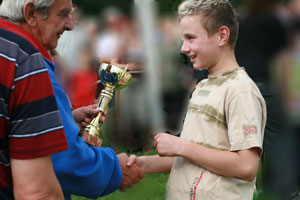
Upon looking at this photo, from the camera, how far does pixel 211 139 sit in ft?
6.43

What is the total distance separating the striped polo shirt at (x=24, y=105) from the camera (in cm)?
139

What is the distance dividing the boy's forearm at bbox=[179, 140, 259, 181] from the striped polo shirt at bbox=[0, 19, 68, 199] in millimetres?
687

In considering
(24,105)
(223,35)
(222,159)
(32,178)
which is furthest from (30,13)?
(222,159)

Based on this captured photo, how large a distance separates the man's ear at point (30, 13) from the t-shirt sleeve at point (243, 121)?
879 mm

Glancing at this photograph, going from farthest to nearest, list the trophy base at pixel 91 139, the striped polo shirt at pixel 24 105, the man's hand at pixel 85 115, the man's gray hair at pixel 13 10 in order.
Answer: the man's hand at pixel 85 115 < the trophy base at pixel 91 139 < the man's gray hair at pixel 13 10 < the striped polo shirt at pixel 24 105

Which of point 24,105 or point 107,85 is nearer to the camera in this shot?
point 24,105

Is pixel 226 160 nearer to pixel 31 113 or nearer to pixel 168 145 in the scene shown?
pixel 168 145

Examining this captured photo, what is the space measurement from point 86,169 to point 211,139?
0.58m

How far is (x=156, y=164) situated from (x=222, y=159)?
0.54m

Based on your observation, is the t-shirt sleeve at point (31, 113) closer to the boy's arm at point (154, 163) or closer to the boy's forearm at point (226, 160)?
the boy's forearm at point (226, 160)

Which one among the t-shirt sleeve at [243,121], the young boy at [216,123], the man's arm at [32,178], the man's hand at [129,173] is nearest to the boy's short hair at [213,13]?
the young boy at [216,123]

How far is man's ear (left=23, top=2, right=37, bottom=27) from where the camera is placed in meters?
1.65

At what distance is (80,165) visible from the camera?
1967 mm

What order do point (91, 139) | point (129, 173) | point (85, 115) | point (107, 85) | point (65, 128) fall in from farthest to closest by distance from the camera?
point (107, 85), point (85, 115), point (129, 173), point (91, 139), point (65, 128)
